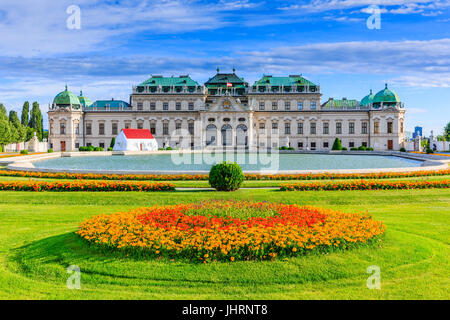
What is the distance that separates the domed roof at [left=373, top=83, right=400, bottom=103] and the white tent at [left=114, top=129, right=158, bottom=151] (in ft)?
146

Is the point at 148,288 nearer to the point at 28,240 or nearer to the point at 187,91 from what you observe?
the point at 28,240

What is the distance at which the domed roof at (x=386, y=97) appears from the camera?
80.8 metres

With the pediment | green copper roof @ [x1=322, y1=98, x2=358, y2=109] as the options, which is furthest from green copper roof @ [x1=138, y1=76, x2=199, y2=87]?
green copper roof @ [x1=322, y1=98, x2=358, y2=109]

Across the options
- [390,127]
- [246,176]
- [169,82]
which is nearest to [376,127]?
[390,127]

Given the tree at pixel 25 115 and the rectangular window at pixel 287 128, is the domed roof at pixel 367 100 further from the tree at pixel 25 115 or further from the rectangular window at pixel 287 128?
the tree at pixel 25 115

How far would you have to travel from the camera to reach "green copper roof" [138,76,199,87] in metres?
83.2

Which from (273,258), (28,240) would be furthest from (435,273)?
(28,240)

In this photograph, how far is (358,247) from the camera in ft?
33.2

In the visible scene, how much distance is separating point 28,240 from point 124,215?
267cm

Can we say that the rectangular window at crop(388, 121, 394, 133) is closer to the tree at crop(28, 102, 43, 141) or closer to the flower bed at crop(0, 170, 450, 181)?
the flower bed at crop(0, 170, 450, 181)

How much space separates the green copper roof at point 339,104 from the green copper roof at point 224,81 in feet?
55.7

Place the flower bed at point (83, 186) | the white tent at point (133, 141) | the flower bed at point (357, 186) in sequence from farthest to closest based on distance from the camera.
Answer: the white tent at point (133, 141) → the flower bed at point (357, 186) → the flower bed at point (83, 186)

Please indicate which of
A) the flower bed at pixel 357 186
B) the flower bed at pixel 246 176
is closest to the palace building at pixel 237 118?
the flower bed at pixel 246 176

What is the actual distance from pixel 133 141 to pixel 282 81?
32870 millimetres
